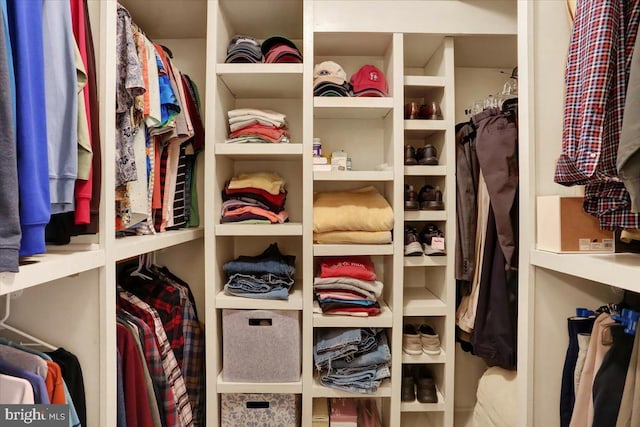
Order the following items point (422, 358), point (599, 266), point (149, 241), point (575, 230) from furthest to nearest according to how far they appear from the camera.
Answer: point (422, 358)
point (149, 241)
point (575, 230)
point (599, 266)

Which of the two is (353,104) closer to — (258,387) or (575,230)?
(575,230)

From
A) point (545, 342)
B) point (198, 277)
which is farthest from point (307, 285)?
point (545, 342)

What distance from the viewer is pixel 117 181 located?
1.12 m

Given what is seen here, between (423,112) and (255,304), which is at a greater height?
(423,112)

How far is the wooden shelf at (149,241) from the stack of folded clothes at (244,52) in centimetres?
72

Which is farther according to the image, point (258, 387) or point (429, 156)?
point (429, 156)

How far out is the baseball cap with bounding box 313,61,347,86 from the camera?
1.60 meters

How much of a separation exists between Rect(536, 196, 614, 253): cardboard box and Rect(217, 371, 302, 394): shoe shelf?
1.10 metres

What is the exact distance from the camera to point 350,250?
1562 mm

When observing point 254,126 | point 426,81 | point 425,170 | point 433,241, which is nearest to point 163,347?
point 254,126

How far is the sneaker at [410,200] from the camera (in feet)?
5.38

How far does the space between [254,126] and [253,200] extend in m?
0.31

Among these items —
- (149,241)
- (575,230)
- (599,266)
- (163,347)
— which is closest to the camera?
(599,266)

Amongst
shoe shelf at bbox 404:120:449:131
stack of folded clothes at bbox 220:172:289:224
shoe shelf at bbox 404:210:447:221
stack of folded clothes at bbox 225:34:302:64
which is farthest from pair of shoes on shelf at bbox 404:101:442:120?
stack of folded clothes at bbox 220:172:289:224
